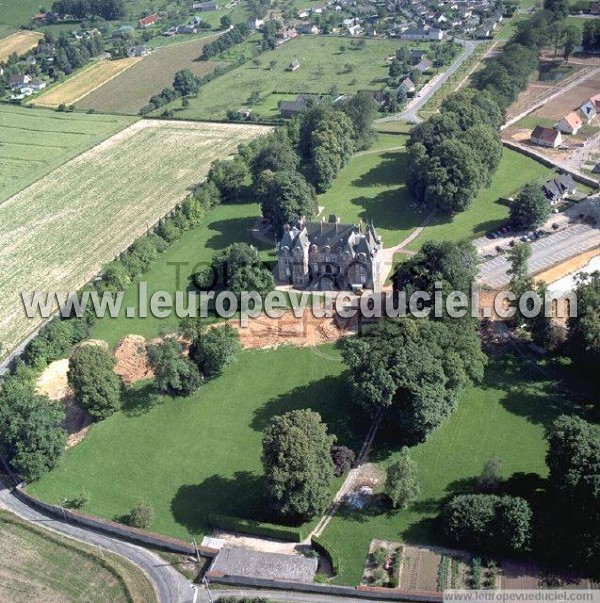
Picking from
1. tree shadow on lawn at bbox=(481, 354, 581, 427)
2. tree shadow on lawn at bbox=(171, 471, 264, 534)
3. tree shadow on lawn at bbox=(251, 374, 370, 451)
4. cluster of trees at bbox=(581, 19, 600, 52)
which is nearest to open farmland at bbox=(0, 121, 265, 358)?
tree shadow on lawn at bbox=(251, 374, 370, 451)

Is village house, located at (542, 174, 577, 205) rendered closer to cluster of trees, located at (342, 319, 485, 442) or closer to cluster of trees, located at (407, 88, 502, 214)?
cluster of trees, located at (407, 88, 502, 214)

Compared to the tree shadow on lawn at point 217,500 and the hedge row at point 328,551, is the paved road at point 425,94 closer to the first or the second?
the tree shadow on lawn at point 217,500

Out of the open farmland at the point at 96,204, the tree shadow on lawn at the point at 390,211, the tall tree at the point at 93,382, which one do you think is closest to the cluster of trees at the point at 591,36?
the open farmland at the point at 96,204

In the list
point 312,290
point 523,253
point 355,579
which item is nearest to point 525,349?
point 523,253

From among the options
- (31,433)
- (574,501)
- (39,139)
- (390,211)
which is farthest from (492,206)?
(39,139)

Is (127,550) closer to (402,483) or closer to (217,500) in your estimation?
(217,500)

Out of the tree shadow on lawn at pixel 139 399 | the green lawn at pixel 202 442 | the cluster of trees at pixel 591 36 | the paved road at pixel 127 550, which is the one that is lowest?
the paved road at pixel 127 550

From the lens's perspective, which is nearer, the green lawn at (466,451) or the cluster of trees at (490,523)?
the cluster of trees at (490,523)
